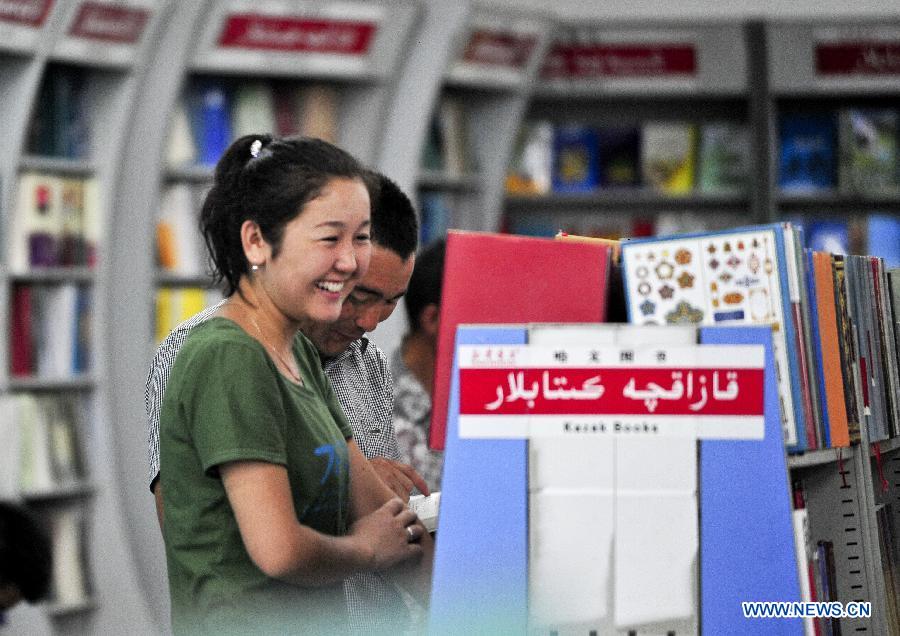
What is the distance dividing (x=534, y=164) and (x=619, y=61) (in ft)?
2.16

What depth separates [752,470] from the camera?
1504 millimetres

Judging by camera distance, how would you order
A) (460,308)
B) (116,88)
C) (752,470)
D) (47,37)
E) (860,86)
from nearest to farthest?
(752,470)
(460,308)
(47,37)
(116,88)
(860,86)

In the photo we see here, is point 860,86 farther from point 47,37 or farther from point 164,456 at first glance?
point 164,456

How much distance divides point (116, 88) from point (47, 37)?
0.41 m

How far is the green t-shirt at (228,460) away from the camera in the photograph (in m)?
1.53

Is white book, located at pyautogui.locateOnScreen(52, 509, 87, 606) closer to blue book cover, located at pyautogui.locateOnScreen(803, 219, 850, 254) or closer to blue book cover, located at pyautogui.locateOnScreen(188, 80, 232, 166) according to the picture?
blue book cover, located at pyautogui.locateOnScreen(188, 80, 232, 166)

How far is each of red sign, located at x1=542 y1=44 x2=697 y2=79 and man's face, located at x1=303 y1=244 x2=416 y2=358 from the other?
442cm

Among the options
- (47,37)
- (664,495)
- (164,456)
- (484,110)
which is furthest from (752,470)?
(484,110)

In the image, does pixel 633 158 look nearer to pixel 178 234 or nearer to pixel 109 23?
pixel 178 234

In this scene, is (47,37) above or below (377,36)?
below

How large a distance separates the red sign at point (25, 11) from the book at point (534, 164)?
2.52 m

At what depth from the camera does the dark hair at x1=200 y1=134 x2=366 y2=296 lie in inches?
65.4

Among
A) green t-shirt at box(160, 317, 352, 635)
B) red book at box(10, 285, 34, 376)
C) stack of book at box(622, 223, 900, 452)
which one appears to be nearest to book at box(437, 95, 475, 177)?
red book at box(10, 285, 34, 376)

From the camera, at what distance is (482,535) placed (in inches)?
60.4
